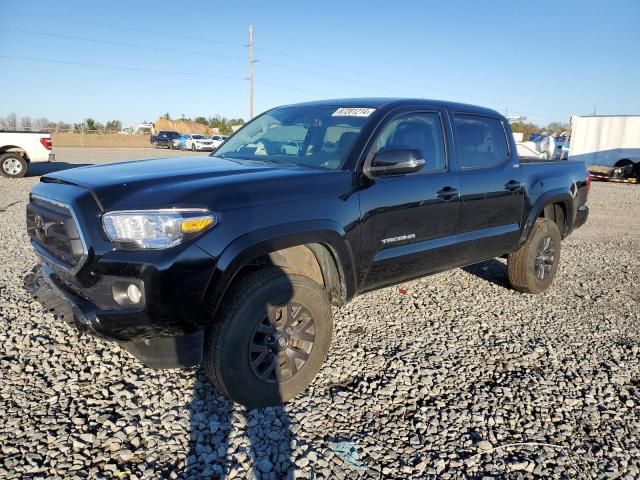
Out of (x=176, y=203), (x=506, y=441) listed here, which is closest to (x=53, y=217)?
(x=176, y=203)

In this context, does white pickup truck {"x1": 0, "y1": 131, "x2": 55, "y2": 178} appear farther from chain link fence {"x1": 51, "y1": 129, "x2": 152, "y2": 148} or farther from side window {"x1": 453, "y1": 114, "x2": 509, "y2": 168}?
chain link fence {"x1": 51, "y1": 129, "x2": 152, "y2": 148}

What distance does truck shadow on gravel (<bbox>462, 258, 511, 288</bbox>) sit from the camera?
5.56m

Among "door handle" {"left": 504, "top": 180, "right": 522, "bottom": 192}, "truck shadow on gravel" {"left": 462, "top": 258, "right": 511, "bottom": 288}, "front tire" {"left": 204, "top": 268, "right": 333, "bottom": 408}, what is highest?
"door handle" {"left": 504, "top": 180, "right": 522, "bottom": 192}

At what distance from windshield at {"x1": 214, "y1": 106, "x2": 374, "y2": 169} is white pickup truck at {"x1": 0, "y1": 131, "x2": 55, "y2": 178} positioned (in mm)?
12378

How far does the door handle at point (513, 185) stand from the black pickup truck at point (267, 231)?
0.02 m

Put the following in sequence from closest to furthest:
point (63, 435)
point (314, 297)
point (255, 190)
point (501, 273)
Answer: point (63, 435) → point (255, 190) → point (314, 297) → point (501, 273)

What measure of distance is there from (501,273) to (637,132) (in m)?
19.3

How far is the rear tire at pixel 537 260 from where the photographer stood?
15.8ft

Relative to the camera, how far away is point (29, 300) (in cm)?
432

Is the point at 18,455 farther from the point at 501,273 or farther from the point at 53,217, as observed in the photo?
the point at 501,273

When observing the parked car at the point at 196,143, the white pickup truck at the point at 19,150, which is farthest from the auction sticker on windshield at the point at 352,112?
the parked car at the point at 196,143

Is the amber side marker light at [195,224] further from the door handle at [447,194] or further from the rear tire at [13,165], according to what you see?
the rear tire at [13,165]

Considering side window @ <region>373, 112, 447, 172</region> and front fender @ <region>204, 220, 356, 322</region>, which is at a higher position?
side window @ <region>373, 112, 447, 172</region>

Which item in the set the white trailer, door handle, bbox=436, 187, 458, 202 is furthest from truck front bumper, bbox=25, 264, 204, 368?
the white trailer
